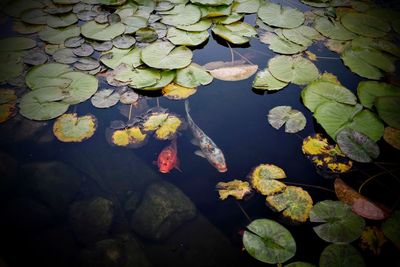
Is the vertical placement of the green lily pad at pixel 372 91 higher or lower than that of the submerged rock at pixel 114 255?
higher

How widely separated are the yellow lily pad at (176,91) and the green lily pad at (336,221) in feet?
5.04

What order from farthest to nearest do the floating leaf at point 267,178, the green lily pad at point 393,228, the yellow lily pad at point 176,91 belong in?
the yellow lily pad at point 176,91, the floating leaf at point 267,178, the green lily pad at point 393,228

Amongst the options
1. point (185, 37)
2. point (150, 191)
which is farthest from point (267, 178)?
point (185, 37)

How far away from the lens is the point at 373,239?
1848 mm

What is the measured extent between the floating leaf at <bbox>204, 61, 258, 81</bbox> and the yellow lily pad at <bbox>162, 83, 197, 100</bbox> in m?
0.34

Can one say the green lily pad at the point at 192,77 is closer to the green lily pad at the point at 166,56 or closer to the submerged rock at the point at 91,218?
the green lily pad at the point at 166,56

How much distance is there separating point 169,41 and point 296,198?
2144mm

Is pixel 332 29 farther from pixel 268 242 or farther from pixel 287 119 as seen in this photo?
pixel 268 242

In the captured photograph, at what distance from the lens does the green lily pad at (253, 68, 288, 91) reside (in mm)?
2736

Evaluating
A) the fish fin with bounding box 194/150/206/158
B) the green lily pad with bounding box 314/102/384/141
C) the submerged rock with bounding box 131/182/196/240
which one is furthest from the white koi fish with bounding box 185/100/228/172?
the green lily pad with bounding box 314/102/384/141

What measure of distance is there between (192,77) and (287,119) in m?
1.03

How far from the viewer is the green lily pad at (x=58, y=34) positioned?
3154 millimetres

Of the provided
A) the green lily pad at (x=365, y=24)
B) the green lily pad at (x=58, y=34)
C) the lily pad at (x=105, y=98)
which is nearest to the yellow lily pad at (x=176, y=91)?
the lily pad at (x=105, y=98)

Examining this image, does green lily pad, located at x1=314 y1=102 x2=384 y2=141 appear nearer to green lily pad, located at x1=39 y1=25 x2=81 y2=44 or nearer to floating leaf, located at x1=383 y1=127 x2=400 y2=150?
floating leaf, located at x1=383 y1=127 x2=400 y2=150
